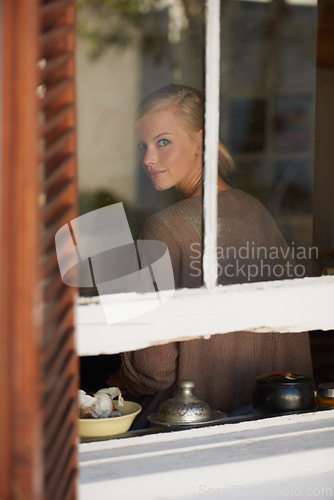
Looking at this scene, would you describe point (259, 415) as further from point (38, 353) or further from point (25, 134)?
point (25, 134)

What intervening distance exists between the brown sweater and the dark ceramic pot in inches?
12.0

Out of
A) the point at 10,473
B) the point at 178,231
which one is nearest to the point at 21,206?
the point at 10,473

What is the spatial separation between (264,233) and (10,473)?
1.60m

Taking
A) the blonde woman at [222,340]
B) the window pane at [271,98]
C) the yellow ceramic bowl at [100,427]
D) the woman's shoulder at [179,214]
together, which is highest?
the window pane at [271,98]

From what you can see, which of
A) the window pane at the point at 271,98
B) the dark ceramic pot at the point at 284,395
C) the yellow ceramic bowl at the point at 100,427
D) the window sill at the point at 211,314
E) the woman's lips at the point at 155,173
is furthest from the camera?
the window pane at the point at 271,98

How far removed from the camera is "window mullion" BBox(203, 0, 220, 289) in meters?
1.54

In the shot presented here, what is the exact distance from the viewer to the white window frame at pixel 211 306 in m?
1.52

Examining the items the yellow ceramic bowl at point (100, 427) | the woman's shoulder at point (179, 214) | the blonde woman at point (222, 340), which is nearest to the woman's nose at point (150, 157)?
the blonde woman at point (222, 340)

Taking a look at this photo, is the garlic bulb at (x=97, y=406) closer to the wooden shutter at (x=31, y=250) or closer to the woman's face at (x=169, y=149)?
the wooden shutter at (x=31, y=250)

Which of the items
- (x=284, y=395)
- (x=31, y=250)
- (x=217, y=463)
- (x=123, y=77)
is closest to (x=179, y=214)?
(x=284, y=395)

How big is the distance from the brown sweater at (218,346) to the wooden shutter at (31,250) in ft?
3.66

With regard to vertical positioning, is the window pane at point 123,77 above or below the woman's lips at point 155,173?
above

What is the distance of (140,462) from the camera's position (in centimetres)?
160

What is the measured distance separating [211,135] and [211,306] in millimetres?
395
